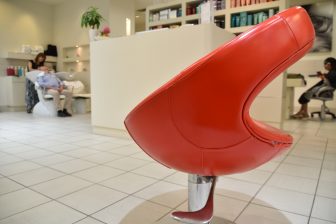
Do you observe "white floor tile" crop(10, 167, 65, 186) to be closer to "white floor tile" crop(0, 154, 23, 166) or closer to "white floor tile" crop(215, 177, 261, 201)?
"white floor tile" crop(0, 154, 23, 166)

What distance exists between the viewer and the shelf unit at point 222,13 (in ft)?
13.8

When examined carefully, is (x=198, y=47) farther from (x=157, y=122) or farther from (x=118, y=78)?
(x=157, y=122)

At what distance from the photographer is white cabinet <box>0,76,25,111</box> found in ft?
20.3

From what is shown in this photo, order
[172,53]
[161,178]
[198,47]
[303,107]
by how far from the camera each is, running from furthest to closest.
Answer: [303,107] → [172,53] → [198,47] → [161,178]

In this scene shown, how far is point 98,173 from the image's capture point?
1.88m

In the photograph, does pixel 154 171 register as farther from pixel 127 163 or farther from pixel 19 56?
pixel 19 56

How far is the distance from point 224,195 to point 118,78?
1.97m

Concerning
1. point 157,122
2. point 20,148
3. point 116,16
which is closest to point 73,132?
point 20,148

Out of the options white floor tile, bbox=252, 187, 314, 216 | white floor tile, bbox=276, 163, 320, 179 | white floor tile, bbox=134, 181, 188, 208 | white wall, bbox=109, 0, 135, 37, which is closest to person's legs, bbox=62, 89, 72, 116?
white wall, bbox=109, 0, 135, 37

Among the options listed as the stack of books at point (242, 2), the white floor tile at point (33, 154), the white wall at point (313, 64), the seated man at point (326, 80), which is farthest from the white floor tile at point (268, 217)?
the white wall at point (313, 64)

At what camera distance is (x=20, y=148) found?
2602 millimetres

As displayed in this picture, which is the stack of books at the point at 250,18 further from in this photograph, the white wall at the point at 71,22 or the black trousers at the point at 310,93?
the white wall at the point at 71,22

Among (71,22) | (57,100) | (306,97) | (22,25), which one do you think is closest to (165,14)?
(57,100)

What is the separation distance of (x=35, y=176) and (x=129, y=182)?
2.27 feet
